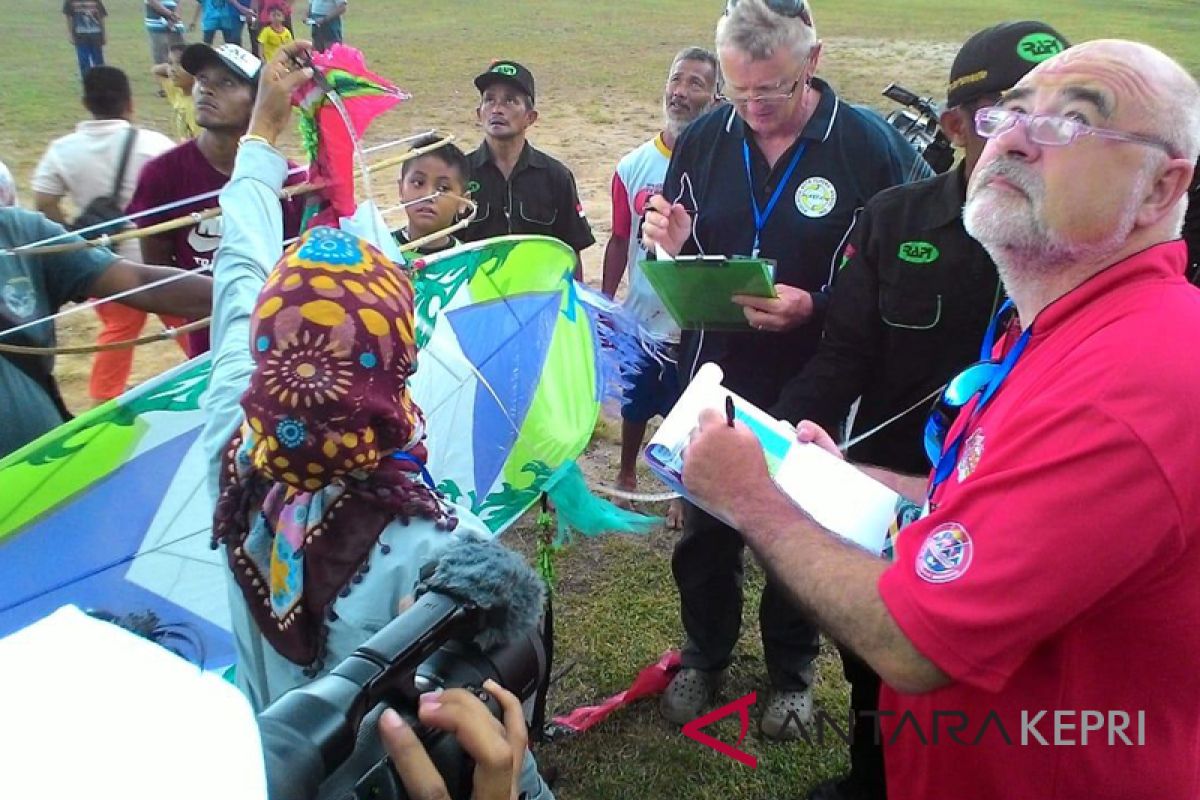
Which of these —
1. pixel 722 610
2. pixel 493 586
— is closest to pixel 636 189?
pixel 722 610

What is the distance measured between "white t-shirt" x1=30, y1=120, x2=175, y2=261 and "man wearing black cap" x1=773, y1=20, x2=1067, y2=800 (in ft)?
10.4

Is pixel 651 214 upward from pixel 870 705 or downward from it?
upward

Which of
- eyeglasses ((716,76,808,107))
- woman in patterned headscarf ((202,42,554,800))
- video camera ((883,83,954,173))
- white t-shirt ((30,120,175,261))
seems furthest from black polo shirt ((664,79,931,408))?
video camera ((883,83,954,173))

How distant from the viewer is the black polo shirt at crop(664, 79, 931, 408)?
2664 mm

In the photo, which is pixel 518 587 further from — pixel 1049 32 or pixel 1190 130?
pixel 1049 32

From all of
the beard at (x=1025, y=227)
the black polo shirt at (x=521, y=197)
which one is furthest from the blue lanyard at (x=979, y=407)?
the black polo shirt at (x=521, y=197)

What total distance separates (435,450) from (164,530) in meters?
0.80

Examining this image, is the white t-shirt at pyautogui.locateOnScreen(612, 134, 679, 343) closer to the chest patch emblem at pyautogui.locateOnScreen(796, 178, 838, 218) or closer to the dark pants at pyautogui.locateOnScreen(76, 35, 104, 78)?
the chest patch emblem at pyautogui.locateOnScreen(796, 178, 838, 218)

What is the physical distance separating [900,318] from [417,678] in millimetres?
1687

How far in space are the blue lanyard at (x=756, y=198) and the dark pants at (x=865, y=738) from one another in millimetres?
1197

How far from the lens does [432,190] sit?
3.80m

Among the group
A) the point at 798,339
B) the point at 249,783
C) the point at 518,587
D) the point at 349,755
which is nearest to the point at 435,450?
the point at 798,339

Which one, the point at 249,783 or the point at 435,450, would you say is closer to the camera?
the point at 249,783

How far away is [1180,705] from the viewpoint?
52.0 inches
